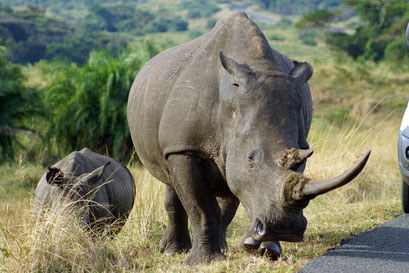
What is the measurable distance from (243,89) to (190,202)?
116cm

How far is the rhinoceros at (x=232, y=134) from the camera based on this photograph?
4.50 meters

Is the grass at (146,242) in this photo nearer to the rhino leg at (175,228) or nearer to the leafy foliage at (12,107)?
the rhino leg at (175,228)

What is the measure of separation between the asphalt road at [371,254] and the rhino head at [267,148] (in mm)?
Result: 754

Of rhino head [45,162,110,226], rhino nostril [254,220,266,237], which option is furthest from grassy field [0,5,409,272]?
rhino nostril [254,220,266,237]

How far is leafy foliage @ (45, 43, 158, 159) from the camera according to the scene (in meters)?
16.9

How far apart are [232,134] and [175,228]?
187cm

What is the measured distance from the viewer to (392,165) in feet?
37.9

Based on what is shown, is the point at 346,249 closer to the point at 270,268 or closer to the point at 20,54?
the point at 270,268

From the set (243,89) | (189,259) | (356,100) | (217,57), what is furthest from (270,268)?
(356,100)

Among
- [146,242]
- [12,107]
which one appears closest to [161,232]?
[146,242]

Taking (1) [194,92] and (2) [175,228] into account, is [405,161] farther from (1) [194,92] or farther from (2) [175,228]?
(1) [194,92]

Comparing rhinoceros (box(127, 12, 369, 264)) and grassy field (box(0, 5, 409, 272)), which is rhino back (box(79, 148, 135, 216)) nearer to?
grassy field (box(0, 5, 409, 272))

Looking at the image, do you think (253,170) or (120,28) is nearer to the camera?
(253,170)

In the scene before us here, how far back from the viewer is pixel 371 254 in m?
5.61
